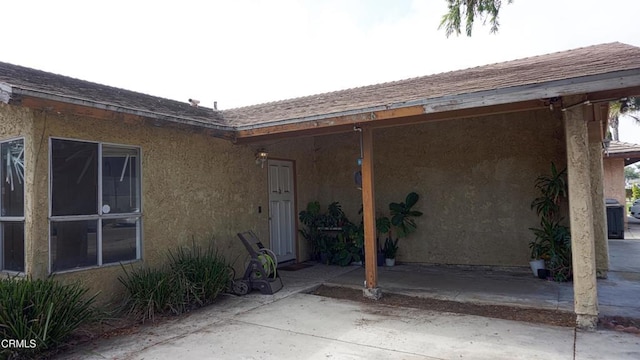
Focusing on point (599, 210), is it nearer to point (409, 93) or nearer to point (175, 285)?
point (409, 93)

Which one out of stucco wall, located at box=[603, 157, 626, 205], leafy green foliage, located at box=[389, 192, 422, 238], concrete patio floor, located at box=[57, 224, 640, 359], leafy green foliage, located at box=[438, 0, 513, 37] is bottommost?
concrete patio floor, located at box=[57, 224, 640, 359]

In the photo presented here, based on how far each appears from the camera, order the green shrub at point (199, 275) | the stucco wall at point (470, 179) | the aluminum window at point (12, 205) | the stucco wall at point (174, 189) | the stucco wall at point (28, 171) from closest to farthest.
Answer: the stucco wall at point (28, 171) → the stucco wall at point (174, 189) → the aluminum window at point (12, 205) → the green shrub at point (199, 275) → the stucco wall at point (470, 179)

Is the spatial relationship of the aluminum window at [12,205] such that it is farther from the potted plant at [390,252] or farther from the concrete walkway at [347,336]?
the potted plant at [390,252]

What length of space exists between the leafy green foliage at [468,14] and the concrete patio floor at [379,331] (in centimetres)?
513

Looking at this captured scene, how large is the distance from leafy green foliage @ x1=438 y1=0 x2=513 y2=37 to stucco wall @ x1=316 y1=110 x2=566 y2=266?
1.92m

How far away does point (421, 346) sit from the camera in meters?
4.02

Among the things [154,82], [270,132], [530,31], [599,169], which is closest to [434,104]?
[270,132]

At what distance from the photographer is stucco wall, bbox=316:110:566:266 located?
7426 mm

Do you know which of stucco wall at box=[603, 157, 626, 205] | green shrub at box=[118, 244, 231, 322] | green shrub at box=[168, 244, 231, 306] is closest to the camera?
green shrub at box=[118, 244, 231, 322]

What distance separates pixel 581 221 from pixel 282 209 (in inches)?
230

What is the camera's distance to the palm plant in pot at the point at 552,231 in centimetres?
661

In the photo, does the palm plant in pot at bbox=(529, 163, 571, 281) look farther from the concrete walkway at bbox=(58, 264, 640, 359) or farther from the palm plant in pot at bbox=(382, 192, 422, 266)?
the palm plant in pot at bbox=(382, 192, 422, 266)

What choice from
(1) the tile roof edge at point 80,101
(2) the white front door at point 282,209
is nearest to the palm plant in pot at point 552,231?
(2) the white front door at point 282,209

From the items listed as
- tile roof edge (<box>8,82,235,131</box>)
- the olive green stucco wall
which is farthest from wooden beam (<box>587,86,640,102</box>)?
tile roof edge (<box>8,82,235,131</box>)
